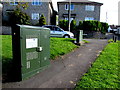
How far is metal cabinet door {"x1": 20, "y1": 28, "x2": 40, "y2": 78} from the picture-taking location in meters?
4.25

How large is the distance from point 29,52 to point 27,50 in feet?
0.37

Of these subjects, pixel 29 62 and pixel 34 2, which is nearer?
pixel 29 62

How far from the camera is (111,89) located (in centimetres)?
369

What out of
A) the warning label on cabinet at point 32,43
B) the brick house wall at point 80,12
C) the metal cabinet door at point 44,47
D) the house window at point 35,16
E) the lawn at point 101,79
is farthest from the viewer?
the brick house wall at point 80,12

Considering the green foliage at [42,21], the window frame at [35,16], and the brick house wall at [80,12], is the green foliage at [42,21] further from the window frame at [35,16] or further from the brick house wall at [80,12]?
the brick house wall at [80,12]

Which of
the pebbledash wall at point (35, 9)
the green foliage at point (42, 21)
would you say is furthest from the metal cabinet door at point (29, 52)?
the pebbledash wall at point (35, 9)

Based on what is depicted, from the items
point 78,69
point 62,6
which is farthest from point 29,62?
point 62,6

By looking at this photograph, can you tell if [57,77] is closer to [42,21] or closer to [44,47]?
[44,47]

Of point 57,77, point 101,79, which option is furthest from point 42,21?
point 101,79

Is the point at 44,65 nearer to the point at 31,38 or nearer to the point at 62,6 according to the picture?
the point at 31,38

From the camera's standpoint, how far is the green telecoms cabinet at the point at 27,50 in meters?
4.18

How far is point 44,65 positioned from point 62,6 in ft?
91.6

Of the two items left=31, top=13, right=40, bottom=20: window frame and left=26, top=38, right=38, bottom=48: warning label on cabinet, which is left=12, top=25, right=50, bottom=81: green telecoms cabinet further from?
left=31, top=13, right=40, bottom=20: window frame

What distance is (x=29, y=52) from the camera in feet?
14.7
